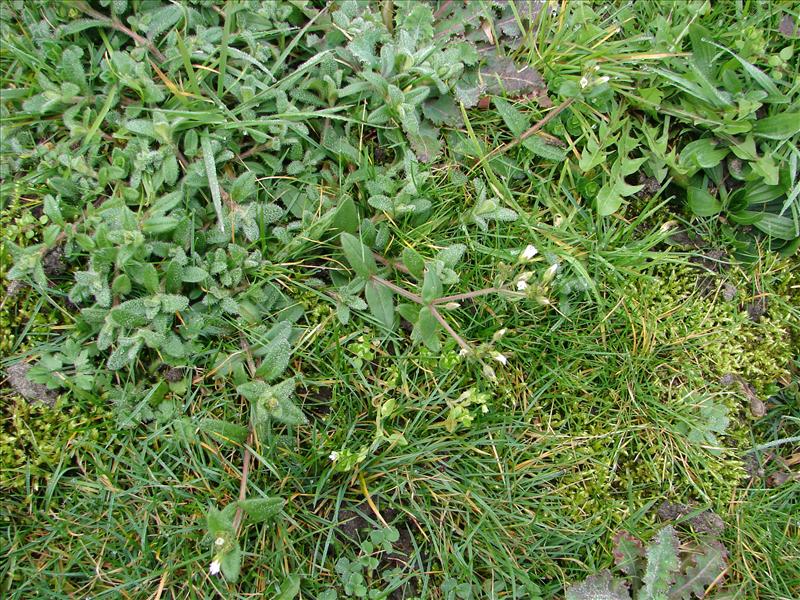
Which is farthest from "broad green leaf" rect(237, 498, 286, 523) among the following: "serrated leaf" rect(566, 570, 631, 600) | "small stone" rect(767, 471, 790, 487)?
"small stone" rect(767, 471, 790, 487)

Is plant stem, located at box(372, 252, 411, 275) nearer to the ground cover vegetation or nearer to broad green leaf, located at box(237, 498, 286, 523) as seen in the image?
the ground cover vegetation

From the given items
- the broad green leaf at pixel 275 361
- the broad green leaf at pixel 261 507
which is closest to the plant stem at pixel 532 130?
the broad green leaf at pixel 275 361

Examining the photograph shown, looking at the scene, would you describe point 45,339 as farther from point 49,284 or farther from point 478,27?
point 478,27

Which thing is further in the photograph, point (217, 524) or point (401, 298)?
point (401, 298)

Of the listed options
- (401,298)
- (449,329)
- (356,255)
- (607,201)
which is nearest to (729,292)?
(607,201)

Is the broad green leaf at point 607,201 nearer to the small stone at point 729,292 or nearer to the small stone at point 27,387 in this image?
the small stone at point 729,292

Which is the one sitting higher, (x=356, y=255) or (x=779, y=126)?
(x=779, y=126)

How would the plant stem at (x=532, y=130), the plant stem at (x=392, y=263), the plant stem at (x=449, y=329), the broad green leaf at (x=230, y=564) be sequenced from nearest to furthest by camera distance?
the broad green leaf at (x=230, y=564), the plant stem at (x=449, y=329), the plant stem at (x=392, y=263), the plant stem at (x=532, y=130)

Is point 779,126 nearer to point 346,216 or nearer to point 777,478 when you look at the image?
point 777,478
